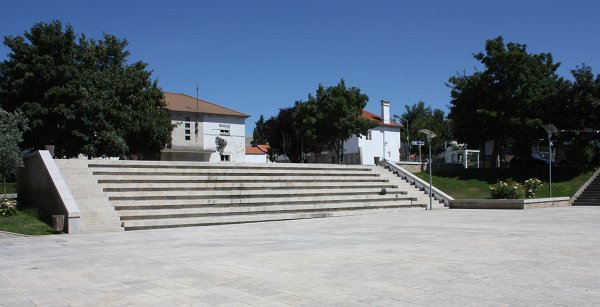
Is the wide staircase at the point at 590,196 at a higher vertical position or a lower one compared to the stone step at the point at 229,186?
lower

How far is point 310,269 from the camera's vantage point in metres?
8.33

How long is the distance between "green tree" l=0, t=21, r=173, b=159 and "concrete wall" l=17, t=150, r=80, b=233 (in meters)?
8.91

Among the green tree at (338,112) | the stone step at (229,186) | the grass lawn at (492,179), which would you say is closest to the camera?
the stone step at (229,186)

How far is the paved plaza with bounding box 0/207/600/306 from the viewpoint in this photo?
6224 millimetres

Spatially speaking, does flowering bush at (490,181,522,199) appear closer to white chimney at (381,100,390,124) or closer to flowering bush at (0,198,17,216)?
flowering bush at (0,198,17,216)

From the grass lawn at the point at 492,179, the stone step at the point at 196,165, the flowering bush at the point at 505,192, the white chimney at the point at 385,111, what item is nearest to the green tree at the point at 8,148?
the stone step at the point at 196,165

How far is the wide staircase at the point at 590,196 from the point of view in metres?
28.3

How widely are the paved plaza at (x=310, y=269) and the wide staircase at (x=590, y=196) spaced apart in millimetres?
16066

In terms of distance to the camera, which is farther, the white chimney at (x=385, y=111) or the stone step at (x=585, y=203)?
the white chimney at (x=385, y=111)

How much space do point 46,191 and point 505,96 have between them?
3084 cm

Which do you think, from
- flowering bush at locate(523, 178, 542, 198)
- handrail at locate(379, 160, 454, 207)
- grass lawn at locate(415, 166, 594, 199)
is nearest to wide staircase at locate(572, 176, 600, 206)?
grass lawn at locate(415, 166, 594, 199)

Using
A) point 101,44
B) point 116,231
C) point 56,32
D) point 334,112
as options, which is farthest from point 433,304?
point 334,112

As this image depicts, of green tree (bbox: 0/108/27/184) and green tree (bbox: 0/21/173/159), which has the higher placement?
green tree (bbox: 0/21/173/159)

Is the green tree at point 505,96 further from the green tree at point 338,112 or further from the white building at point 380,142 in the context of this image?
the white building at point 380,142
